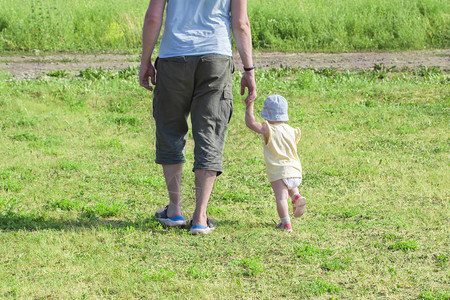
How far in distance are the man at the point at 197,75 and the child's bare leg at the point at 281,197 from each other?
512 millimetres

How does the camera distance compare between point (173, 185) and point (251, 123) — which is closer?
point (251, 123)

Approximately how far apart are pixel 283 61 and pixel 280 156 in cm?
963

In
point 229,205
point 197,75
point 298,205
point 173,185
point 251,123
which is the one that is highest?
point 197,75

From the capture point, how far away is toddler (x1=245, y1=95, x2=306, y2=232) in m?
4.92

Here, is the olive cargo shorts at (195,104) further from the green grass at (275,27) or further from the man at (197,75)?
the green grass at (275,27)

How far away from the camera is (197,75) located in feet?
15.0

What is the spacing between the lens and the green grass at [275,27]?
1591cm

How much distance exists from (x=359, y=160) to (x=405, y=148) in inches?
33.2

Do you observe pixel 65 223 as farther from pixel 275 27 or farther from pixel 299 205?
pixel 275 27

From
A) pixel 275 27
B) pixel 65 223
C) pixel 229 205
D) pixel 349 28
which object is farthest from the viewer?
pixel 349 28

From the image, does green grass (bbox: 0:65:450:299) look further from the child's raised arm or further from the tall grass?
the tall grass

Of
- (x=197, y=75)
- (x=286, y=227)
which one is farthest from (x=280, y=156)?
(x=197, y=75)

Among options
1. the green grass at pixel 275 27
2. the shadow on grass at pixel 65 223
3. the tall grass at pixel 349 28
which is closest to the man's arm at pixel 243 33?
the shadow on grass at pixel 65 223

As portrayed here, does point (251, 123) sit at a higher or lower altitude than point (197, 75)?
lower
